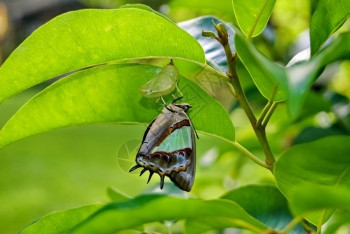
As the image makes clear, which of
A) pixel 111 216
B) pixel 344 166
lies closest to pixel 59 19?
pixel 111 216

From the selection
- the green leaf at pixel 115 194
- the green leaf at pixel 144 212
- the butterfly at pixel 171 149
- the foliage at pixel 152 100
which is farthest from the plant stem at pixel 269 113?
the green leaf at pixel 115 194

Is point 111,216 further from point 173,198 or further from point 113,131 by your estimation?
point 113,131

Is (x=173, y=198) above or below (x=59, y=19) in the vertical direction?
below

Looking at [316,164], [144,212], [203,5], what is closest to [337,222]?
[316,164]

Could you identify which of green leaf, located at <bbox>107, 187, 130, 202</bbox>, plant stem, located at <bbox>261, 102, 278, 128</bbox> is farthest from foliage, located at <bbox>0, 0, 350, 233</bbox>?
green leaf, located at <bbox>107, 187, 130, 202</bbox>

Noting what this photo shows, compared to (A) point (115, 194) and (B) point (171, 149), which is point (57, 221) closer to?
(B) point (171, 149)
